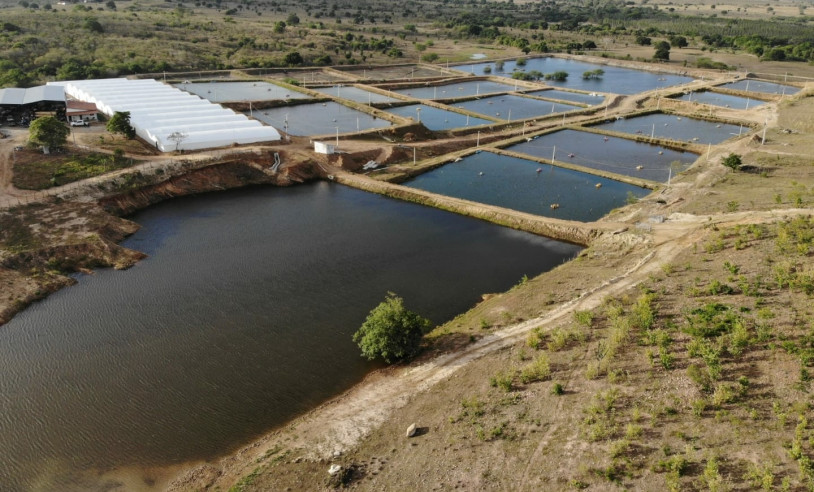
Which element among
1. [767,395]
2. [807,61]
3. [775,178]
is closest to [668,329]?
[767,395]

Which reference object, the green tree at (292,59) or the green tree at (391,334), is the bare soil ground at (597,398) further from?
the green tree at (292,59)

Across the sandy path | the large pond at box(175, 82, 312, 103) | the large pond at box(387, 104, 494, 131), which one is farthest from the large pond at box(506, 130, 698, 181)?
the large pond at box(175, 82, 312, 103)

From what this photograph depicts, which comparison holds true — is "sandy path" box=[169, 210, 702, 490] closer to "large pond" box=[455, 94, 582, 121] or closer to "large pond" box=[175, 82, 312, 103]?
"large pond" box=[455, 94, 582, 121]

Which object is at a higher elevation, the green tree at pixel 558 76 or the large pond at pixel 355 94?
the green tree at pixel 558 76

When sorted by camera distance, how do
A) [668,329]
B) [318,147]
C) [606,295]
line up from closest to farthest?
[668,329], [606,295], [318,147]

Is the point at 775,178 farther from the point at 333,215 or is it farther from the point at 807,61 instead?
the point at 807,61

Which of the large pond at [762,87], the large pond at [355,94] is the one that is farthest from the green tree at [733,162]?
the large pond at [762,87]
